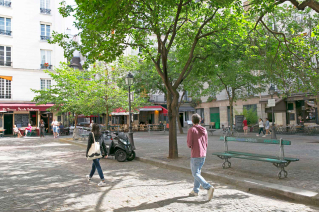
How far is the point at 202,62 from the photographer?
11688 mm

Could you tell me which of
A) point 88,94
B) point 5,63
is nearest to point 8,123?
point 5,63

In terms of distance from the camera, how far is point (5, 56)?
89.9 feet

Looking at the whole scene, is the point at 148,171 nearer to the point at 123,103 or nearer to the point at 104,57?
the point at 104,57

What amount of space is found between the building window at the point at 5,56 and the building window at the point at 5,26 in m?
1.59

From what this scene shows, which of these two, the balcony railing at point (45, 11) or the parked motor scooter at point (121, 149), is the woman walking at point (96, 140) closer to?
the parked motor scooter at point (121, 149)

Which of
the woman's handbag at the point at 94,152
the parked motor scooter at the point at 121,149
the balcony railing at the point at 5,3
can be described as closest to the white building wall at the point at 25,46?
the balcony railing at the point at 5,3

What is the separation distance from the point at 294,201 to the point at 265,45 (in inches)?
301

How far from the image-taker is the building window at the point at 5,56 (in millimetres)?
27109

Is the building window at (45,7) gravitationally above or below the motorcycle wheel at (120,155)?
above

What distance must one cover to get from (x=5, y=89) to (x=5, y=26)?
676cm

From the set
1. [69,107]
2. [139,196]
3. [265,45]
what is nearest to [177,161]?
[139,196]

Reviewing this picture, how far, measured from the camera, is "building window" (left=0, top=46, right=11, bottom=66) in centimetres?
2711

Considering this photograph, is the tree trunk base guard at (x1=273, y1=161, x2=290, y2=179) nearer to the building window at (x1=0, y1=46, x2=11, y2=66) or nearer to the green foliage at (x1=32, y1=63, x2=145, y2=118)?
the green foliage at (x1=32, y1=63, x2=145, y2=118)

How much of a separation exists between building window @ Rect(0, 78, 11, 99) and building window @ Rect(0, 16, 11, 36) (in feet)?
16.7
